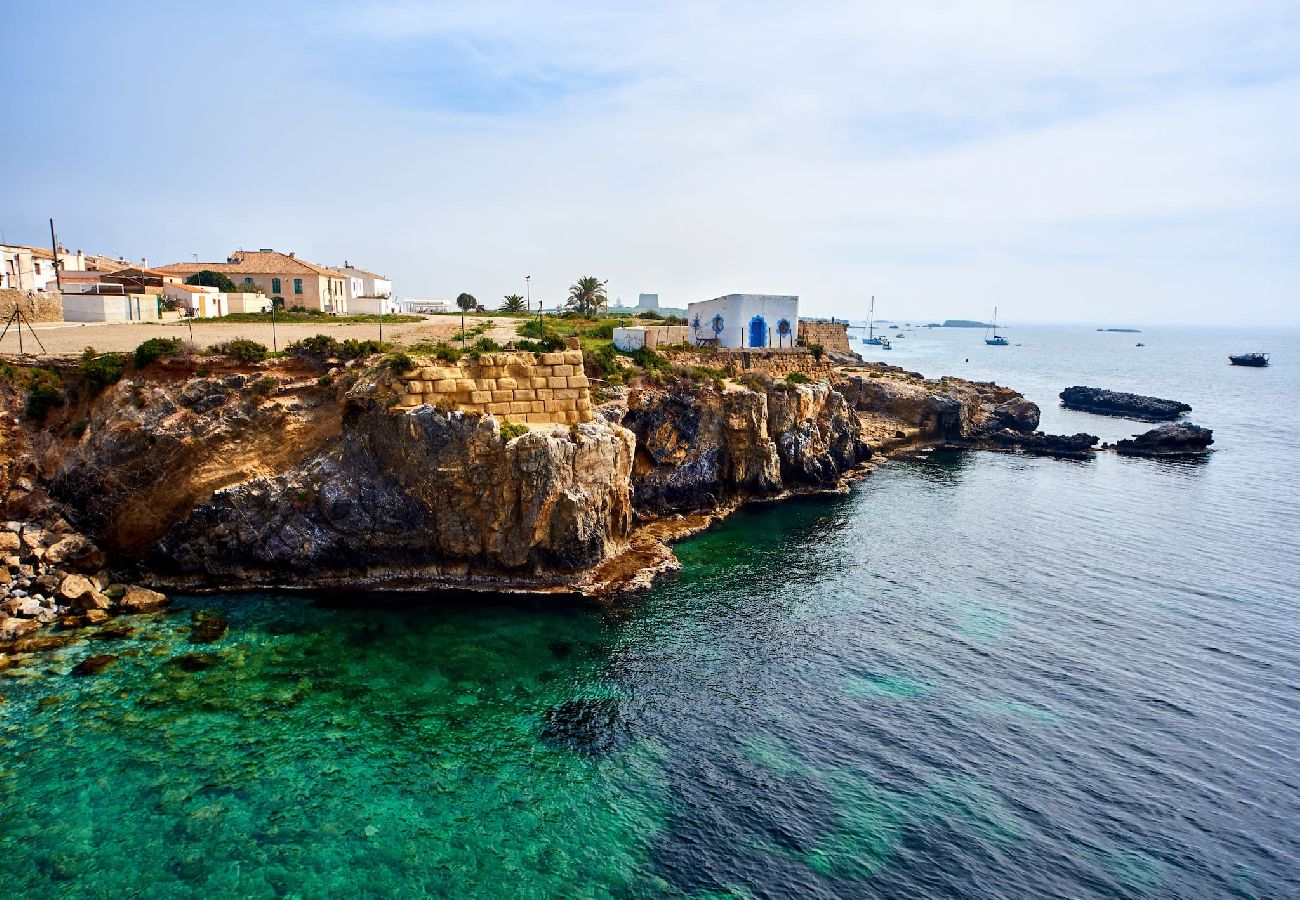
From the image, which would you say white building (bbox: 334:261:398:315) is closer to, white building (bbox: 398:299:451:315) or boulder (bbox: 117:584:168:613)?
white building (bbox: 398:299:451:315)

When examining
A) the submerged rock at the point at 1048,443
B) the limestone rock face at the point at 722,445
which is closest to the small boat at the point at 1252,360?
the submerged rock at the point at 1048,443

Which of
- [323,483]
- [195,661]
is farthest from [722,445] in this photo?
[195,661]

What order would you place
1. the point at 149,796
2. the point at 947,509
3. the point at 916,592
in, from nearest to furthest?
1. the point at 149,796
2. the point at 916,592
3. the point at 947,509

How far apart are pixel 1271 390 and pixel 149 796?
161529 mm

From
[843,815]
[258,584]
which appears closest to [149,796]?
[258,584]

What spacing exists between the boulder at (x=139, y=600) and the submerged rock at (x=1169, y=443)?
75.6 m

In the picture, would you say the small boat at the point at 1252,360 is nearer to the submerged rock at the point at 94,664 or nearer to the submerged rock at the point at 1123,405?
the submerged rock at the point at 1123,405

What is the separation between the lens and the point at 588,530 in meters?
33.3

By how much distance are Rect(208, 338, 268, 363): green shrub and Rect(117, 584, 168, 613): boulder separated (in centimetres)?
1213

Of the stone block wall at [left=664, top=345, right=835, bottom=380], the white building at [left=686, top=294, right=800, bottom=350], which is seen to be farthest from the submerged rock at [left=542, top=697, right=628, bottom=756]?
the white building at [left=686, top=294, right=800, bottom=350]

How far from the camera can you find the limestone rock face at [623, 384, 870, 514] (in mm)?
42844

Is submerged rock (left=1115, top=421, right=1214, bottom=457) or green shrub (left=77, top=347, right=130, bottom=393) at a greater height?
green shrub (left=77, top=347, right=130, bottom=393)

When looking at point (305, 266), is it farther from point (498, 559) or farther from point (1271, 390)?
point (1271, 390)

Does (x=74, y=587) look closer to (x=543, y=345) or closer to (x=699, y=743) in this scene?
(x=543, y=345)
